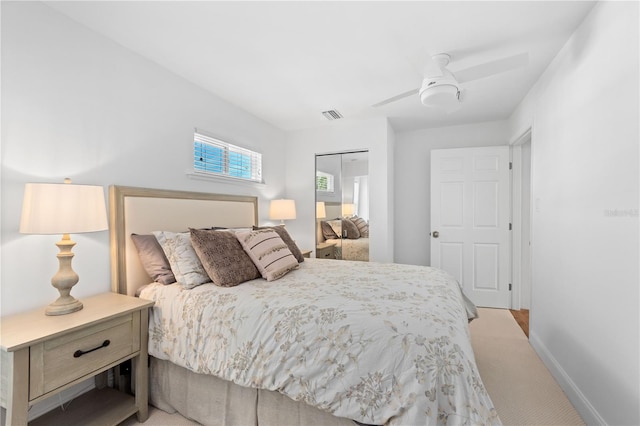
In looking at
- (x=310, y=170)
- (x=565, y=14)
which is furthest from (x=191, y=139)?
(x=565, y=14)

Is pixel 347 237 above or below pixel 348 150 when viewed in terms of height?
below

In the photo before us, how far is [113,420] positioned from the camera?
63.6 inches

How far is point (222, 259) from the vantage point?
2.00m

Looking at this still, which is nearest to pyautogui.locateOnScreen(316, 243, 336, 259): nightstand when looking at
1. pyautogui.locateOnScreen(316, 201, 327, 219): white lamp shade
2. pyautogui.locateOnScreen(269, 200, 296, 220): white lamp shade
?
pyautogui.locateOnScreen(316, 201, 327, 219): white lamp shade

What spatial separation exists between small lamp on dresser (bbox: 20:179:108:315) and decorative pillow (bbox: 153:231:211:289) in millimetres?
426

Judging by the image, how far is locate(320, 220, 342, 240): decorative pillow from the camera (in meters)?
4.06

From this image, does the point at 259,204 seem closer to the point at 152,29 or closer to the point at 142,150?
the point at 142,150

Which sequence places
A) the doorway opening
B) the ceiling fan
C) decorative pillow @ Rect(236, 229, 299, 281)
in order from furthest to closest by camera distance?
the doorway opening
decorative pillow @ Rect(236, 229, 299, 281)
the ceiling fan

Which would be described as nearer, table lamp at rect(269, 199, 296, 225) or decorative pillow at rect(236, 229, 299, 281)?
decorative pillow at rect(236, 229, 299, 281)

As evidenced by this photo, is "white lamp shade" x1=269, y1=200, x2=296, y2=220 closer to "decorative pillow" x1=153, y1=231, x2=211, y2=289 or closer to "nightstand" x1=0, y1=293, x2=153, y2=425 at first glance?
"decorative pillow" x1=153, y1=231, x2=211, y2=289

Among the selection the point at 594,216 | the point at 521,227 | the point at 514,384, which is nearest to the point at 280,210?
the point at 514,384

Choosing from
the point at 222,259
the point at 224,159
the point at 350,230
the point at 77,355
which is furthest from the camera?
the point at 350,230

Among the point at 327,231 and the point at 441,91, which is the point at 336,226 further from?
the point at 441,91

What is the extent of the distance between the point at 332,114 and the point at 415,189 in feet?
5.58
